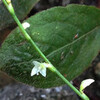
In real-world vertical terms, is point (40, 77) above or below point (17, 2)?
below

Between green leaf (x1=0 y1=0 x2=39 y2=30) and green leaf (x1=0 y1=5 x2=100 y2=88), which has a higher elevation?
green leaf (x1=0 y1=0 x2=39 y2=30)

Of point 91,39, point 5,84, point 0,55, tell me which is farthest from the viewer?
point 5,84

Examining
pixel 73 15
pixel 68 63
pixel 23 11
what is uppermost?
pixel 23 11

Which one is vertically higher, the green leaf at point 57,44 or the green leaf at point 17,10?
the green leaf at point 17,10

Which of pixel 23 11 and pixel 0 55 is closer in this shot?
pixel 0 55

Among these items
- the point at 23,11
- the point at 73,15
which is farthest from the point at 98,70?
the point at 23,11

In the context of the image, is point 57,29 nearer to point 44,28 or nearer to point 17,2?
point 44,28

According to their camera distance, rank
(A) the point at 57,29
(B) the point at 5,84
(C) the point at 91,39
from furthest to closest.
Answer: (B) the point at 5,84 < (C) the point at 91,39 < (A) the point at 57,29

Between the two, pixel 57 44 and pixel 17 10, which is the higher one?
pixel 17 10
